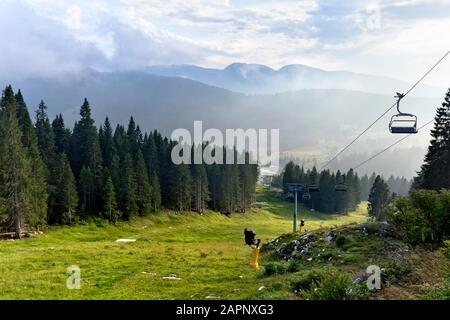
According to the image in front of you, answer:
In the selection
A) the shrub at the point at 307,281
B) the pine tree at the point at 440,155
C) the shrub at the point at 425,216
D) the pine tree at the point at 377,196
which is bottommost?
the pine tree at the point at 377,196

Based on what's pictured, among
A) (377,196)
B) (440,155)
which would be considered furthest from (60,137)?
(377,196)

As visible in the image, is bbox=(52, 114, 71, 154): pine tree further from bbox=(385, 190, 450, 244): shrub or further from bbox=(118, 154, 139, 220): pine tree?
bbox=(385, 190, 450, 244): shrub

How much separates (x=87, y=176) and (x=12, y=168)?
22431mm

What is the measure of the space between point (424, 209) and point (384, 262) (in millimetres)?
5333

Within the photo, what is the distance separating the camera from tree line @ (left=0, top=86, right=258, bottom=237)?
55469 mm

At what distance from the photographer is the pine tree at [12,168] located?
2144 inches

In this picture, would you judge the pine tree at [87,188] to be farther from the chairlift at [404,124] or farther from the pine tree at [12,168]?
the chairlift at [404,124]

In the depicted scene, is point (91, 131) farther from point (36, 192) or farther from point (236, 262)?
point (236, 262)

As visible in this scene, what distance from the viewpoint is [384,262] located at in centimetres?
1827

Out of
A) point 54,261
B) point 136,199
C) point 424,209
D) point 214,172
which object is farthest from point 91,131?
point 424,209

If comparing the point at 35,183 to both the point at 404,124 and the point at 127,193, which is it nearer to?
the point at 127,193

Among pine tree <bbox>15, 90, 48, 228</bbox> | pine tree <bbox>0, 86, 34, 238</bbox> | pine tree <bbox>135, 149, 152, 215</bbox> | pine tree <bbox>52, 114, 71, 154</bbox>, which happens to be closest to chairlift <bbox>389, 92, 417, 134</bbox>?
pine tree <bbox>0, 86, 34, 238</bbox>

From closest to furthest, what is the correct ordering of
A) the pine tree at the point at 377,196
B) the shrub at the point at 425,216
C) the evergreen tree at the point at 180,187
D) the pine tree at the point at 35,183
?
the shrub at the point at 425,216, the pine tree at the point at 35,183, the evergreen tree at the point at 180,187, the pine tree at the point at 377,196

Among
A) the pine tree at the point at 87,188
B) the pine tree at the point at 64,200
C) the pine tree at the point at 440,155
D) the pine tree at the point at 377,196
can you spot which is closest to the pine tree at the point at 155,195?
the pine tree at the point at 87,188
